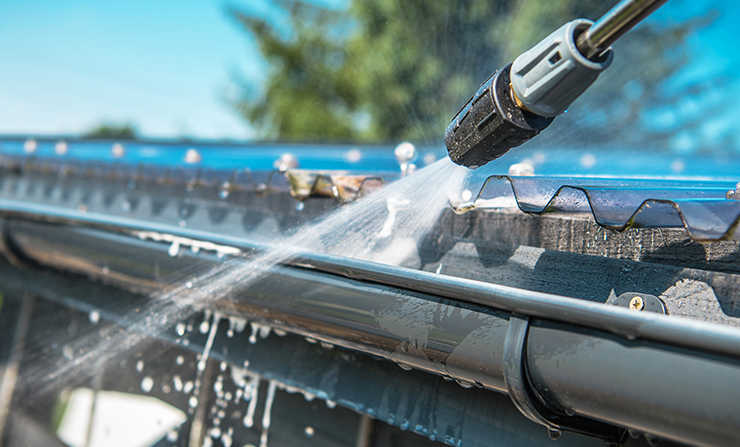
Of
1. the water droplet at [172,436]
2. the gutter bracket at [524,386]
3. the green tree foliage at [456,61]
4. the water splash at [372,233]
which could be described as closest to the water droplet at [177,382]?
the water droplet at [172,436]

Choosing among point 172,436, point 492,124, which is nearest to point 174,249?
point 172,436

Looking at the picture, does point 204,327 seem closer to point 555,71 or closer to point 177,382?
point 177,382

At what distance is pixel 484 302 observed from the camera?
1081mm

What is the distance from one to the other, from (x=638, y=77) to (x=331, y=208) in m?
15.5

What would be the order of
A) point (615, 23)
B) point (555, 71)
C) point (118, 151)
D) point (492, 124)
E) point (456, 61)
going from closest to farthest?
point (615, 23)
point (555, 71)
point (492, 124)
point (118, 151)
point (456, 61)

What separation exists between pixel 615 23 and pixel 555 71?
0.13 meters

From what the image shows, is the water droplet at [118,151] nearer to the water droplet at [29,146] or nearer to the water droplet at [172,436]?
the water droplet at [29,146]

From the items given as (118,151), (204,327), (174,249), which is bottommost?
(204,327)

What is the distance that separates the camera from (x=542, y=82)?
93 centimetres

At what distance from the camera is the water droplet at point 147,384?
264cm

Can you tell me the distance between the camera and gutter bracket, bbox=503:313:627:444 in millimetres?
1003

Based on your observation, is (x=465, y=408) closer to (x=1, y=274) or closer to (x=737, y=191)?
(x=737, y=191)

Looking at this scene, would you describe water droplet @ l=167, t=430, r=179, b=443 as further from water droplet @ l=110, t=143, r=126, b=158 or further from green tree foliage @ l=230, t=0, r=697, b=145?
green tree foliage @ l=230, t=0, r=697, b=145

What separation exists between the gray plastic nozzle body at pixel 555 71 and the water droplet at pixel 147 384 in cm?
255
